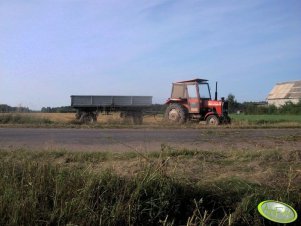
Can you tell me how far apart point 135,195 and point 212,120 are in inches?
717

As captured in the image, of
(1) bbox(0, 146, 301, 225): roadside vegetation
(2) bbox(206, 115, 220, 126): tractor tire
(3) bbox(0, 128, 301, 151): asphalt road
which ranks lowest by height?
(1) bbox(0, 146, 301, 225): roadside vegetation

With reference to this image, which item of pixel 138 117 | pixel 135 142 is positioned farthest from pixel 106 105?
pixel 135 142

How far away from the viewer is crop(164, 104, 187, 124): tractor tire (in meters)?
24.4

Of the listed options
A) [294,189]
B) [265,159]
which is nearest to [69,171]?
[294,189]

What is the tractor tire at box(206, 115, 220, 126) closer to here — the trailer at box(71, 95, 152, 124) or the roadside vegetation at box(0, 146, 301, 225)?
the trailer at box(71, 95, 152, 124)

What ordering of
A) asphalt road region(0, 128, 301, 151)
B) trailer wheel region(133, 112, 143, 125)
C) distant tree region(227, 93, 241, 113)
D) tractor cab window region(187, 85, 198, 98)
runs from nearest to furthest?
asphalt road region(0, 128, 301, 151), tractor cab window region(187, 85, 198, 98), trailer wheel region(133, 112, 143, 125), distant tree region(227, 93, 241, 113)

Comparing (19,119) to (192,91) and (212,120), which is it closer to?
(192,91)

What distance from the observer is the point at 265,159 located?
27.4 feet

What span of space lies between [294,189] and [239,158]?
2.20 m

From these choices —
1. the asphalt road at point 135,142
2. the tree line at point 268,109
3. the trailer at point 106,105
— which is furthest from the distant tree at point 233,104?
the asphalt road at point 135,142

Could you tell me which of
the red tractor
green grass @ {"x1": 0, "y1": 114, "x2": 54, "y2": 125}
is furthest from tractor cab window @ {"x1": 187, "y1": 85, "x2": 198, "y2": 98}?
green grass @ {"x1": 0, "y1": 114, "x2": 54, "y2": 125}

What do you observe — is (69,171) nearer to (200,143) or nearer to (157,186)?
(157,186)

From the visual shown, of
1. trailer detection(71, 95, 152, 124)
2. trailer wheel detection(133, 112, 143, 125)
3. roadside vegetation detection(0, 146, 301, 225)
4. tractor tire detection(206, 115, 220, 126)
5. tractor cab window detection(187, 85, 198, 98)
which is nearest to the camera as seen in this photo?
roadside vegetation detection(0, 146, 301, 225)

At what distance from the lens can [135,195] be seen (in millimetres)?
5430
